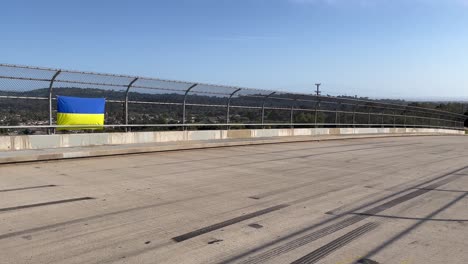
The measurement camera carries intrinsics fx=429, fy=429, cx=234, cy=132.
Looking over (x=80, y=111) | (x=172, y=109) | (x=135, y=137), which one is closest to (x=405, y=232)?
(x=80, y=111)

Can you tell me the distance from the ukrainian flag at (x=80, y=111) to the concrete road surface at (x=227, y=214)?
8.90 feet

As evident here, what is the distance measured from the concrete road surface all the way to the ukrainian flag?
→ 2.71 m

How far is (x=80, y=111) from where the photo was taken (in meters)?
14.2

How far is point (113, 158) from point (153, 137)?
12.5 ft

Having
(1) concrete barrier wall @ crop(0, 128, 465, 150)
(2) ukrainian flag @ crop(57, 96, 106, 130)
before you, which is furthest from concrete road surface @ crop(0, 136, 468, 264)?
(2) ukrainian flag @ crop(57, 96, 106, 130)

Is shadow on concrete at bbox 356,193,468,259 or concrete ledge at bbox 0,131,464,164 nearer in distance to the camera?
shadow on concrete at bbox 356,193,468,259

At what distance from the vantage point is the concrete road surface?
4730mm

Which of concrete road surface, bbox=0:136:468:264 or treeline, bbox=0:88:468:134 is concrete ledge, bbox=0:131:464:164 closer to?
concrete road surface, bbox=0:136:468:264

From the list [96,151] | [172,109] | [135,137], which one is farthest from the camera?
[172,109]

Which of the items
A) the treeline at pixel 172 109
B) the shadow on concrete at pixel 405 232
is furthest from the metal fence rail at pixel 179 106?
the shadow on concrete at pixel 405 232

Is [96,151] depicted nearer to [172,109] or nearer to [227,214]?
[172,109]

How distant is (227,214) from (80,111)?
31.0 feet

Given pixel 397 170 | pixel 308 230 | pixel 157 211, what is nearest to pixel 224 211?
pixel 157 211

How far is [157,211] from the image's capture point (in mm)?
6488
